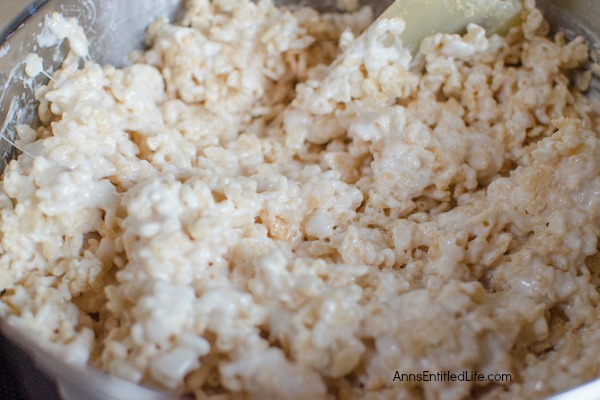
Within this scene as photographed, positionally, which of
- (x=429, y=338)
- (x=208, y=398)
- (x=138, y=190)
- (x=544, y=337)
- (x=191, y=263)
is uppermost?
(x=138, y=190)

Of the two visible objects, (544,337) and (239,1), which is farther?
(239,1)

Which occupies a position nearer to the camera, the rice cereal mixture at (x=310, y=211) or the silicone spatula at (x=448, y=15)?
the rice cereal mixture at (x=310, y=211)

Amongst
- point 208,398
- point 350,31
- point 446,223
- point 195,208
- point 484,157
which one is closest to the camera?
point 208,398

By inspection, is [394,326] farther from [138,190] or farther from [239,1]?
[239,1]

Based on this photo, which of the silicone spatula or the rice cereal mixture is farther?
the silicone spatula

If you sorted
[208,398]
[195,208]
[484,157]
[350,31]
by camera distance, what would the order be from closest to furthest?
[208,398]
[195,208]
[484,157]
[350,31]

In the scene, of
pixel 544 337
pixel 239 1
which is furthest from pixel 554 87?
pixel 239 1

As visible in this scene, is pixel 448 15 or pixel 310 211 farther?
pixel 448 15

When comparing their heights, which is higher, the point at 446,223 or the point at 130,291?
the point at 130,291
